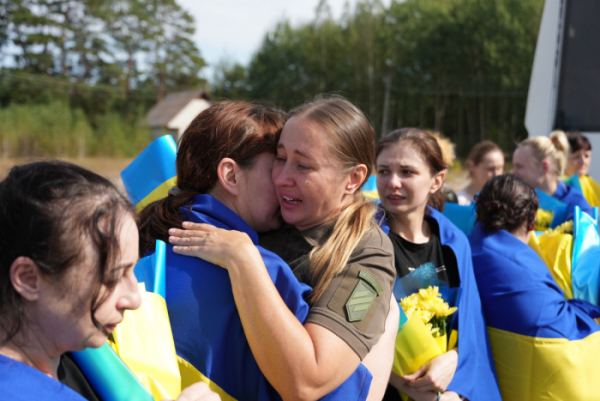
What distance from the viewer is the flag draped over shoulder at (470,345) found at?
2.28m

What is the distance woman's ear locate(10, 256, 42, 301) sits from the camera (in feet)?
3.32

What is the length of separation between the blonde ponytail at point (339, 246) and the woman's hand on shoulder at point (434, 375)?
2.59 feet

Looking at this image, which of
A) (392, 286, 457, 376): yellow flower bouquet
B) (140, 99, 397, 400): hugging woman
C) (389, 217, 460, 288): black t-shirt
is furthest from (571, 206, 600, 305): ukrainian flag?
(140, 99, 397, 400): hugging woman

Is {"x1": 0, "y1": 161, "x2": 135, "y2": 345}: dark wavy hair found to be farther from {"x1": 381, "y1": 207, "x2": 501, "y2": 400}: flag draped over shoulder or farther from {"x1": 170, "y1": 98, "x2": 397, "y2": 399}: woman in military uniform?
{"x1": 381, "y1": 207, "x2": 501, "y2": 400}: flag draped over shoulder

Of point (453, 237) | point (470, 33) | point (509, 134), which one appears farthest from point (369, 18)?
point (453, 237)

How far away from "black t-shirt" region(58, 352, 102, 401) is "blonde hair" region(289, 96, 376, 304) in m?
0.69

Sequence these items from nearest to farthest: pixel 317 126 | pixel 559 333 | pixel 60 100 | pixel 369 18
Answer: pixel 317 126, pixel 559 333, pixel 369 18, pixel 60 100

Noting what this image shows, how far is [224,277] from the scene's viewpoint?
5.06 feet

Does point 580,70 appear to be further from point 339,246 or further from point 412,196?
point 339,246

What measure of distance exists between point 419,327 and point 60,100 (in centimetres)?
4577

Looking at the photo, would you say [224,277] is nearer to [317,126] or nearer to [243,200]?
[243,200]

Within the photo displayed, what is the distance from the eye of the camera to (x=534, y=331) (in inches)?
96.5

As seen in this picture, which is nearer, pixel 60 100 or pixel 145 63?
pixel 60 100

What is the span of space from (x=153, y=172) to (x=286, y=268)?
4.20 ft
